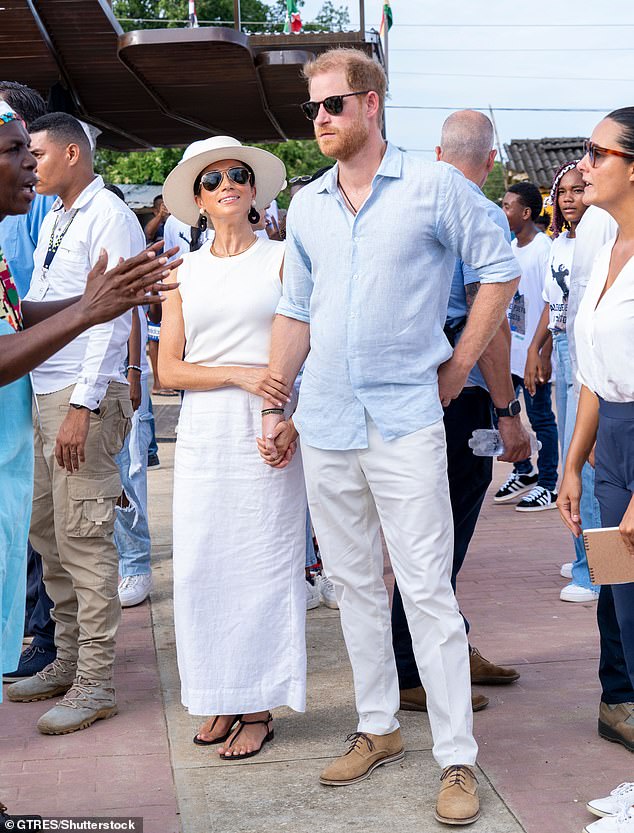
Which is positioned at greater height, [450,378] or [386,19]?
[386,19]

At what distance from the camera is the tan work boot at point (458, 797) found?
352cm

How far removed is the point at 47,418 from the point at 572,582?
3200 millimetres

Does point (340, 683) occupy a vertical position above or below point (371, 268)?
below

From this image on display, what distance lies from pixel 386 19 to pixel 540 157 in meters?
15.7

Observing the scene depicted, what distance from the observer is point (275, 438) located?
13.3 feet

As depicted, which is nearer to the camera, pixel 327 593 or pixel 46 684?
pixel 46 684

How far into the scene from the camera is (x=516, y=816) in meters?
3.57

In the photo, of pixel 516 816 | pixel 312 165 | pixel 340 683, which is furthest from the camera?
pixel 312 165

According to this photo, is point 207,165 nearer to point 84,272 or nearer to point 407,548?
point 84,272

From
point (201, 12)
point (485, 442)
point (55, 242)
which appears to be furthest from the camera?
point (201, 12)

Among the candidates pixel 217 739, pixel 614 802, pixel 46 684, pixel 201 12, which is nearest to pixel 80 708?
pixel 46 684

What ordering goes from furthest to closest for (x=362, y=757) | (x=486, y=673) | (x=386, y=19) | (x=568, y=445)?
1. (x=386, y=19)
2. (x=568, y=445)
3. (x=486, y=673)
4. (x=362, y=757)

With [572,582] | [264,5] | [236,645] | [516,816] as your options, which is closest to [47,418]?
[236,645]

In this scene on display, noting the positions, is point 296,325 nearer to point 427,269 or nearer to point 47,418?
point 427,269
